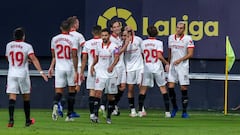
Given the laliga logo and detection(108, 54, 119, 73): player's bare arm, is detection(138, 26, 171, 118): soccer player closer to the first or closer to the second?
detection(108, 54, 119, 73): player's bare arm

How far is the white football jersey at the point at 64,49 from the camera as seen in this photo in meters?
20.3

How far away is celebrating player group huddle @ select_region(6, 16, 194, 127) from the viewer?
18.5 metres

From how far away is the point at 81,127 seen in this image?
1847 cm

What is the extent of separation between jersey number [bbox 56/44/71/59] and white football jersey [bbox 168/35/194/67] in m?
3.68

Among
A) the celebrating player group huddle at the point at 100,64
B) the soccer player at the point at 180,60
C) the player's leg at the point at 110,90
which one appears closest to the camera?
the celebrating player group huddle at the point at 100,64

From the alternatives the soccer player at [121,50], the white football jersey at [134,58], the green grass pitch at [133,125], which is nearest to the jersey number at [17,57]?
the green grass pitch at [133,125]

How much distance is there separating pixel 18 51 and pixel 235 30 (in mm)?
9328

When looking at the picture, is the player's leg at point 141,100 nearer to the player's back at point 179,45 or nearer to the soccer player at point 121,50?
the soccer player at point 121,50

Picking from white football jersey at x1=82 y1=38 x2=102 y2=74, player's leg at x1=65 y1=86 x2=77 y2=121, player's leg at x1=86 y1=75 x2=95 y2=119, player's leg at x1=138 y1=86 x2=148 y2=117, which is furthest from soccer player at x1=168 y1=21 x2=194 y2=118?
player's leg at x1=65 y1=86 x2=77 y2=121

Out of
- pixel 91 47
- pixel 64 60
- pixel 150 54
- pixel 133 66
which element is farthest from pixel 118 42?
pixel 64 60

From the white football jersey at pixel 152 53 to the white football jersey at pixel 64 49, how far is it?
298 cm

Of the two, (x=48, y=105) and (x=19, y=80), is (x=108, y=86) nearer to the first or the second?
(x=19, y=80)

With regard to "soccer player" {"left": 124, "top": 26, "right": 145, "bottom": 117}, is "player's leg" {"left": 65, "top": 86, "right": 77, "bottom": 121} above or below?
below

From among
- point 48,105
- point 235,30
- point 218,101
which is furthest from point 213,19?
point 48,105
